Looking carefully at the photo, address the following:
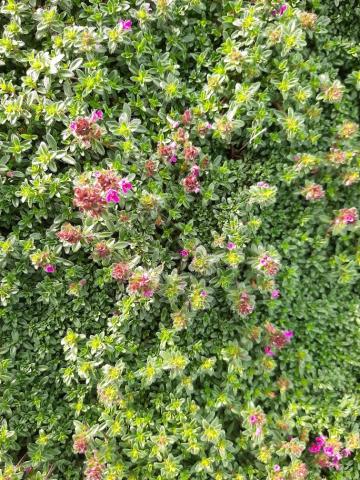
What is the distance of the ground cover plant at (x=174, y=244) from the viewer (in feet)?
9.96

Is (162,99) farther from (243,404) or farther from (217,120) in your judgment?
(243,404)

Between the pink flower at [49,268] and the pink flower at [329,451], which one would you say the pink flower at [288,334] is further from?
the pink flower at [49,268]

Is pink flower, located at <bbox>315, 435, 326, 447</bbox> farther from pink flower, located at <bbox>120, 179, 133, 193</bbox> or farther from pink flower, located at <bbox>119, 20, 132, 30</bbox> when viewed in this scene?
pink flower, located at <bbox>119, 20, 132, 30</bbox>

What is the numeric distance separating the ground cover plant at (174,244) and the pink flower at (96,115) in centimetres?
6

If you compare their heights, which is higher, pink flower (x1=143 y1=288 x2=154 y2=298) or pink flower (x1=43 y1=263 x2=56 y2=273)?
pink flower (x1=143 y1=288 x2=154 y2=298)

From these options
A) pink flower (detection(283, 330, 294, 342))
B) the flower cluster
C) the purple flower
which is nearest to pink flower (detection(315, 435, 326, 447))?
the flower cluster

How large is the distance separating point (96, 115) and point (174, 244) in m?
0.99

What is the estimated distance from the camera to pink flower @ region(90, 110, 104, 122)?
9.59ft

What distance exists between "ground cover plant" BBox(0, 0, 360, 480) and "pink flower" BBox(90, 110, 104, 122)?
6cm

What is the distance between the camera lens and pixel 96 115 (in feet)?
9.70

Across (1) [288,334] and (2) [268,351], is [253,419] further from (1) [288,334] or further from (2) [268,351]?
(1) [288,334]

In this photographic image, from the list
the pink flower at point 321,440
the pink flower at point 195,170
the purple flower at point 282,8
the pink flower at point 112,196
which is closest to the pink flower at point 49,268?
the pink flower at point 112,196

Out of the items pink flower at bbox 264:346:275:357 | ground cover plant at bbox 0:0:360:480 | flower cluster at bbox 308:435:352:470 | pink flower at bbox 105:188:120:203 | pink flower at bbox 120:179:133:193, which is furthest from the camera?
pink flower at bbox 264:346:275:357

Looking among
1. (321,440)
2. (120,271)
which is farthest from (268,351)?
(120,271)
